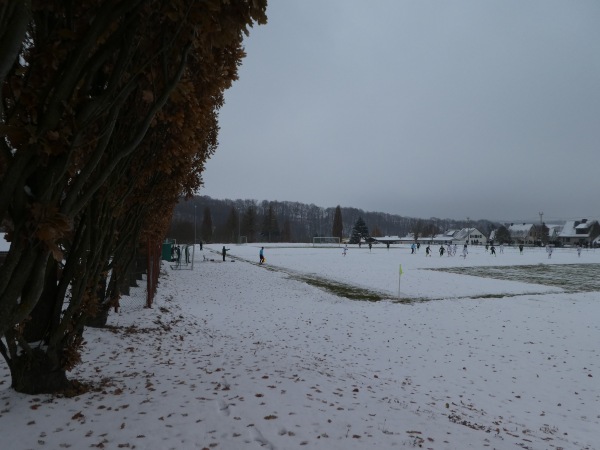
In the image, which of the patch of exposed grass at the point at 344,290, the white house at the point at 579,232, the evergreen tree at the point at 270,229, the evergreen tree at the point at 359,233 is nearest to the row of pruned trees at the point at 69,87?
the patch of exposed grass at the point at 344,290

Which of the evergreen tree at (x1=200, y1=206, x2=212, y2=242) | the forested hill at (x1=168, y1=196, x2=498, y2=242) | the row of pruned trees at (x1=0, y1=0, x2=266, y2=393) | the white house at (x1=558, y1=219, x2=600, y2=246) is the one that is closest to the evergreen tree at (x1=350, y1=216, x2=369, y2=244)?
the forested hill at (x1=168, y1=196, x2=498, y2=242)

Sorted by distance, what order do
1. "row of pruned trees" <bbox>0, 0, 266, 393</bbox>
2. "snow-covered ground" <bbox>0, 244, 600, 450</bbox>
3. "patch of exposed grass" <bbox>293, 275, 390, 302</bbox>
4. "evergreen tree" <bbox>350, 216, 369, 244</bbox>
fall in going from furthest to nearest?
"evergreen tree" <bbox>350, 216, 369, 244</bbox>
"patch of exposed grass" <bbox>293, 275, 390, 302</bbox>
"snow-covered ground" <bbox>0, 244, 600, 450</bbox>
"row of pruned trees" <bbox>0, 0, 266, 393</bbox>

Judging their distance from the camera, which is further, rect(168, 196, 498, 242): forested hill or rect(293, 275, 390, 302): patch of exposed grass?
rect(168, 196, 498, 242): forested hill

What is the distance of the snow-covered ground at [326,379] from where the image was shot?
4.24 meters

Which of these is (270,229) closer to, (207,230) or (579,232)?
(207,230)

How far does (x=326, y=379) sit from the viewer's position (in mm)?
6508

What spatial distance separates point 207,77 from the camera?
4215 millimetres

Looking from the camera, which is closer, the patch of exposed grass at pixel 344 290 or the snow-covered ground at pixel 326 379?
the snow-covered ground at pixel 326 379

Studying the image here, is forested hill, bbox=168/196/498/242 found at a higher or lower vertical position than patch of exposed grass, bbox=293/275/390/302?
higher

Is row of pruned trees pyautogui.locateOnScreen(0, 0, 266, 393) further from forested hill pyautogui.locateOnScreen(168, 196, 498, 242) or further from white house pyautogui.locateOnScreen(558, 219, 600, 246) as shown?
white house pyautogui.locateOnScreen(558, 219, 600, 246)

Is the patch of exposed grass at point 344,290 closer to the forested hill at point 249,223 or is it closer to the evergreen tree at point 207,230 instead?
the forested hill at point 249,223

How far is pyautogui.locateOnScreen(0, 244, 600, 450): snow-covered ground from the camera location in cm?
424

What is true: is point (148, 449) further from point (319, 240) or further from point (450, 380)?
point (319, 240)

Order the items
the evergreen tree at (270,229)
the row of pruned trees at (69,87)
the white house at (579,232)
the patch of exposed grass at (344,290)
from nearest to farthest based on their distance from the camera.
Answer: the row of pruned trees at (69,87)
the patch of exposed grass at (344,290)
the evergreen tree at (270,229)
the white house at (579,232)
